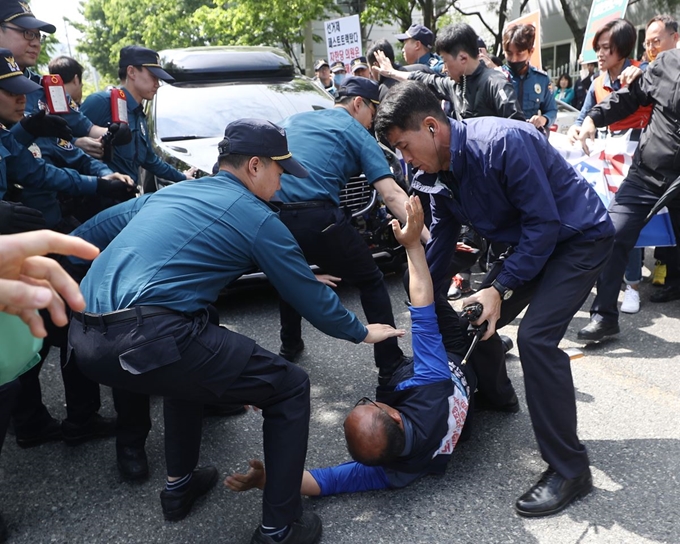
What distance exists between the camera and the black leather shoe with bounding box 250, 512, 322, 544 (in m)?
2.21

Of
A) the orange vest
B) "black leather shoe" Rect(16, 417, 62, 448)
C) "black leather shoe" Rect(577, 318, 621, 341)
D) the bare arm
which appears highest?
the orange vest

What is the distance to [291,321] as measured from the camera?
389cm

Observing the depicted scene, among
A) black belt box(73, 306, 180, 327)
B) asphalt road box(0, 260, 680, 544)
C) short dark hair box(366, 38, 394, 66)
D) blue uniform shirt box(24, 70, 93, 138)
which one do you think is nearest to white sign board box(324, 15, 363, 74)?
short dark hair box(366, 38, 394, 66)

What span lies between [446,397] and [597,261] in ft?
2.79

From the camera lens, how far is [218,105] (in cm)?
542

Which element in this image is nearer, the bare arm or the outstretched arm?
the outstretched arm

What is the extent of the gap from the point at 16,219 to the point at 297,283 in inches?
49.0

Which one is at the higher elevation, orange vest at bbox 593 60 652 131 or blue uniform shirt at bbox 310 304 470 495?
orange vest at bbox 593 60 652 131

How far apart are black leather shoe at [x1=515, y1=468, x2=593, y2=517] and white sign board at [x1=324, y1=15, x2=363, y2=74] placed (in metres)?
8.42

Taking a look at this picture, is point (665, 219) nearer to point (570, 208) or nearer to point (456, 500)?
point (570, 208)

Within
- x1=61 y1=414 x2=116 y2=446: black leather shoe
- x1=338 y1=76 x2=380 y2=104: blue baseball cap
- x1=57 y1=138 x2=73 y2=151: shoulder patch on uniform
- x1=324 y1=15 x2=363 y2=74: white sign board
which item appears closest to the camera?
x1=61 y1=414 x2=116 y2=446: black leather shoe

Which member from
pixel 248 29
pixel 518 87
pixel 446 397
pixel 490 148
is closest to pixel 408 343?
pixel 446 397

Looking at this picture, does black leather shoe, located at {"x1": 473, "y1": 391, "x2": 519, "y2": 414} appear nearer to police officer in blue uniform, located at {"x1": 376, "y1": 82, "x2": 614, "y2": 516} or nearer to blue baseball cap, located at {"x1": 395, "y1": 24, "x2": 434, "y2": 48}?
police officer in blue uniform, located at {"x1": 376, "y1": 82, "x2": 614, "y2": 516}

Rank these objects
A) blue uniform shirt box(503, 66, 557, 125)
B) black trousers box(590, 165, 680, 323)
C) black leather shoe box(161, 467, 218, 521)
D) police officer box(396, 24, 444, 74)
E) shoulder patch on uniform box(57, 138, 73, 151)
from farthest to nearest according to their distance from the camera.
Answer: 1. police officer box(396, 24, 444, 74)
2. blue uniform shirt box(503, 66, 557, 125)
3. black trousers box(590, 165, 680, 323)
4. shoulder patch on uniform box(57, 138, 73, 151)
5. black leather shoe box(161, 467, 218, 521)
